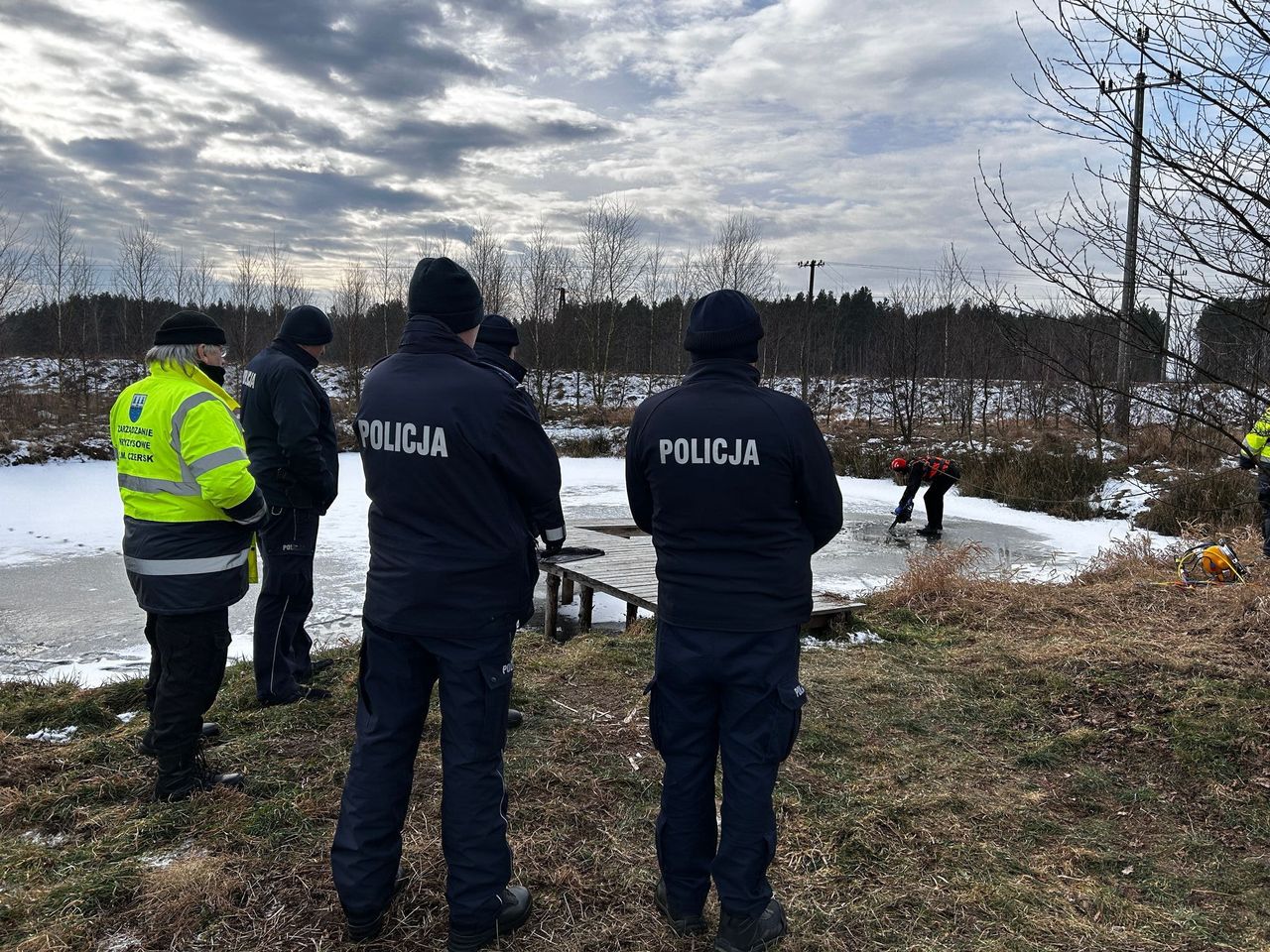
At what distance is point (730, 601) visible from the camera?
2.41 m

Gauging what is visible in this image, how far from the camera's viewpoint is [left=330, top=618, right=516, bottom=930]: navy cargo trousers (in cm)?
239

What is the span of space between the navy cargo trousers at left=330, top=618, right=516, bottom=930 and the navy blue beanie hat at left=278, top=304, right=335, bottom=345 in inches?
94.6

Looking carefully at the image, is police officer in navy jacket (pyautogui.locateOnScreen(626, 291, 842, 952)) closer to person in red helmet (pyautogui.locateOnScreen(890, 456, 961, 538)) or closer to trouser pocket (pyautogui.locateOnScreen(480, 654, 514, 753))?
trouser pocket (pyautogui.locateOnScreen(480, 654, 514, 753))

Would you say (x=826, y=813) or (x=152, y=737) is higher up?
(x=152, y=737)

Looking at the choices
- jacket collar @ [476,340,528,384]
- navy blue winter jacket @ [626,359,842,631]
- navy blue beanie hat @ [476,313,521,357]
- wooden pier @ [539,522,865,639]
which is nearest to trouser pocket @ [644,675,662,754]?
navy blue winter jacket @ [626,359,842,631]

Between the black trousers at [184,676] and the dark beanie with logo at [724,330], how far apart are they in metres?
2.22

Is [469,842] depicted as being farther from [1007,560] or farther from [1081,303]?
[1007,560]

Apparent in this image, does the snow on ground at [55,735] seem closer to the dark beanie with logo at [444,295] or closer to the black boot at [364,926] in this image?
the black boot at [364,926]

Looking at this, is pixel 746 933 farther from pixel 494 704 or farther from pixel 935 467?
pixel 935 467

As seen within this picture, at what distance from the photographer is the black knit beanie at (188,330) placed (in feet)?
10.6

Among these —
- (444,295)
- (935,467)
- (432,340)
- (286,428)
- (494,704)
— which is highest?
(444,295)

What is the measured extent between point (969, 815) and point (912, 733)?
0.94m

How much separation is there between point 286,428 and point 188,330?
936 millimetres

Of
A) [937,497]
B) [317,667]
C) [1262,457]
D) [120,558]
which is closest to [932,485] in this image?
[937,497]
